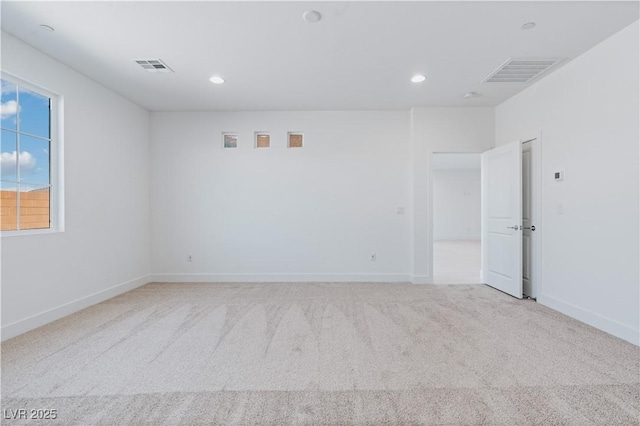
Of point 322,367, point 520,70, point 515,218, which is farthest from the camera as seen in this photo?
point 515,218

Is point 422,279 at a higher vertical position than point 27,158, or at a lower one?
lower

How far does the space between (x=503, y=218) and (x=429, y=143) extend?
5.18 feet

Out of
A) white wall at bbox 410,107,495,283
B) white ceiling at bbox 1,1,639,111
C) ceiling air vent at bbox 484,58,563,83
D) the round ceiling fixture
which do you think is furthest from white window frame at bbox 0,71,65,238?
ceiling air vent at bbox 484,58,563,83

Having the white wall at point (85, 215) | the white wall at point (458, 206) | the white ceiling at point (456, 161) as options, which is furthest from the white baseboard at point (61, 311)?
the white wall at point (458, 206)

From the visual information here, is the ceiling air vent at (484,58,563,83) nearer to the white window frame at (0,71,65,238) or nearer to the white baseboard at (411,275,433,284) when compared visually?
the white baseboard at (411,275,433,284)

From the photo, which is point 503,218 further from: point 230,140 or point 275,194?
point 230,140

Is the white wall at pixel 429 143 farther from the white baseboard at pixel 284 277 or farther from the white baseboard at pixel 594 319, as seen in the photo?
the white baseboard at pixel 594 319

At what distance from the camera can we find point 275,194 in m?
5.09

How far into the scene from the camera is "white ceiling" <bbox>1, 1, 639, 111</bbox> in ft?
8.07

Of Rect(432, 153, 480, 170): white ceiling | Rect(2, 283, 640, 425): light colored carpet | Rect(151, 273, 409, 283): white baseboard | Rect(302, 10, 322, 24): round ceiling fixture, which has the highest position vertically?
Rect(432, 153, 480, 170): white ceiling

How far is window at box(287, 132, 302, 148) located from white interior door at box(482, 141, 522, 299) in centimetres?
301

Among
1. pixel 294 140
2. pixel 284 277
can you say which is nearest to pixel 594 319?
pixel 284 277

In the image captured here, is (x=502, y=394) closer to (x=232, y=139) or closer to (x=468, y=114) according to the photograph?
(x=468, y=114)

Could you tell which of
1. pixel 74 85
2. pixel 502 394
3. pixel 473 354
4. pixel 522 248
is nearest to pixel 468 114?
pixel 522 248
